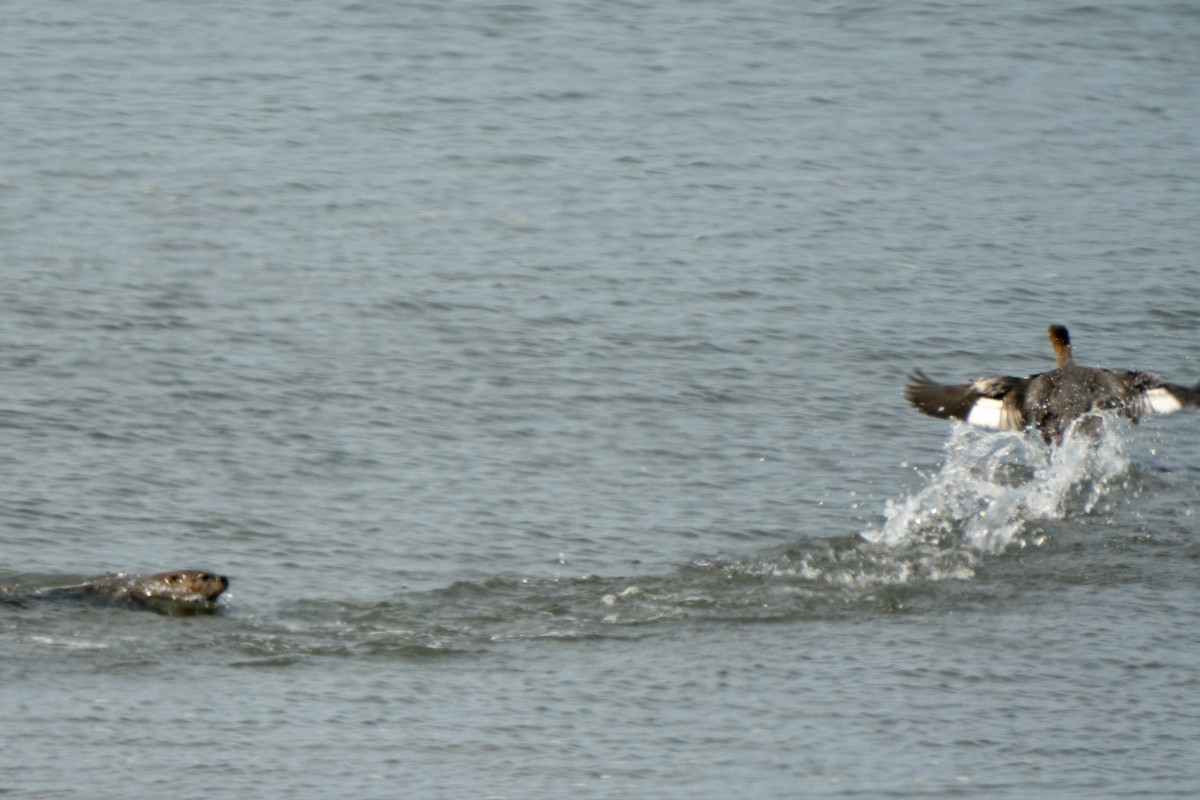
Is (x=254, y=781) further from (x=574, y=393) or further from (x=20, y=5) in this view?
(x=20, y=5)

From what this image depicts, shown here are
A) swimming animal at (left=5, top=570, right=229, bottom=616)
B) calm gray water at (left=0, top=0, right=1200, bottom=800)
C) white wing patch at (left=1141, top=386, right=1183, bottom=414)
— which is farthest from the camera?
white wing patch at (left=1141, top=386, right=1183, bottom=414)

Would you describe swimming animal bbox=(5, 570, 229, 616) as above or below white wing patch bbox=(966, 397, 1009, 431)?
below

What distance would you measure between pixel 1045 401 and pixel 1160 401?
2.04 feet

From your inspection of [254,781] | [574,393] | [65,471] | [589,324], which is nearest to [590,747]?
[254,781]

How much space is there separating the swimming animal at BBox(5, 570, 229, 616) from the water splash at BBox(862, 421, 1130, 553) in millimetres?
3465

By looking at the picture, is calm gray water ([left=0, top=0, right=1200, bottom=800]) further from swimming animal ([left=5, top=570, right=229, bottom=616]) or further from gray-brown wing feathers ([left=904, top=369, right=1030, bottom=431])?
gray-brown wing feathers ([left=904, top=369, right=1030, bottom=431])

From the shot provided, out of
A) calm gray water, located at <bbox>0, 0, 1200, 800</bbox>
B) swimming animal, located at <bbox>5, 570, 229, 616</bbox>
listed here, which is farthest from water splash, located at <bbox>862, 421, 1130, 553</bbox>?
swimming animal, located at <bbox>5, 570, 229, 616</bbox>

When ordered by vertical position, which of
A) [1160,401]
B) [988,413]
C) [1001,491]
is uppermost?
[1160,401]

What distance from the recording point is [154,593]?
8742 mm

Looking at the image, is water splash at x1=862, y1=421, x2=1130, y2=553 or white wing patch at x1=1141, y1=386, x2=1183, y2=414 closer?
water splash at x1=862, y1=421, x2=1130, y2=553

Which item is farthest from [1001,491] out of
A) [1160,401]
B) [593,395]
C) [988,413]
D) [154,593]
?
[154,593]

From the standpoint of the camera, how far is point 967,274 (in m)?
14.8

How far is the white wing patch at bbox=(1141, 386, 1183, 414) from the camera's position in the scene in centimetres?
1047

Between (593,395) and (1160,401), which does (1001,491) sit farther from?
(593,395)
